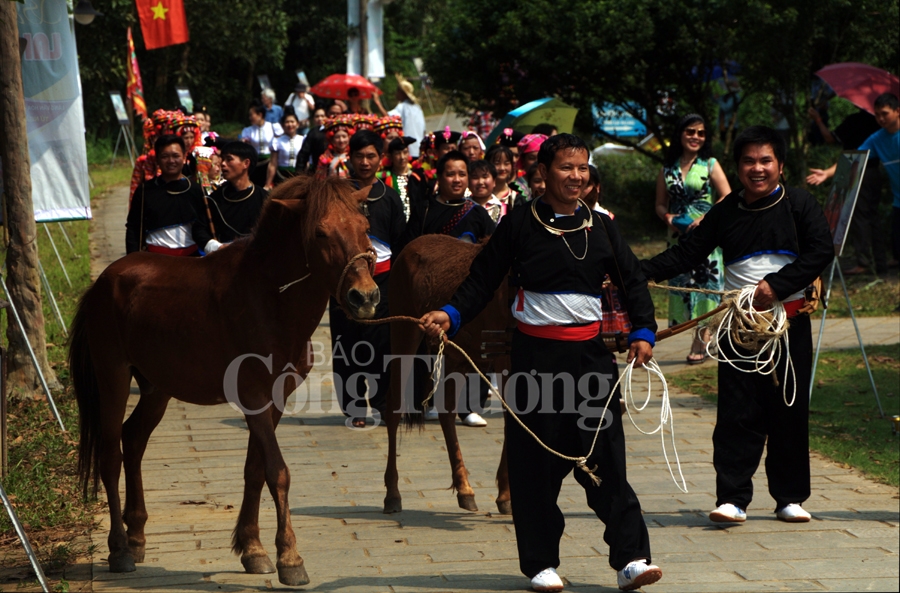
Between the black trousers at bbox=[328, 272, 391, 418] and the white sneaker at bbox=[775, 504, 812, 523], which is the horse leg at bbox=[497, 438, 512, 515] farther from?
the black trousers at bbox=[328, 272, 391, 418]

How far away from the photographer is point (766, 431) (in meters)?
6.18

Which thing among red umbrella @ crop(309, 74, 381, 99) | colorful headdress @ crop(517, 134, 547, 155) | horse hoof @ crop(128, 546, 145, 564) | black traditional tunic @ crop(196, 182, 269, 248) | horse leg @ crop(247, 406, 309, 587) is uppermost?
red umbrella @ crop(309, 74, 381, 99)

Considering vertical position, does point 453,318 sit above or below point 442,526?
above

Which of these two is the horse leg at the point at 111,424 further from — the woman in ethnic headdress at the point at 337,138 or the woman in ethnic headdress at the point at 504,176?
the woman in ethnic headdress at the point at 337,138

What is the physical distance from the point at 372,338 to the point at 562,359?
12.5 ft

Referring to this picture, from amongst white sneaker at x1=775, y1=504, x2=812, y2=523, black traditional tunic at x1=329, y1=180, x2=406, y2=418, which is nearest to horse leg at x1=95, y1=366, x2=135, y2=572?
black traditional tunic at x1=329, y1=180, x2=406, y2=418

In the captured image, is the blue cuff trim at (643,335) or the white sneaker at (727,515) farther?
the white sneaker at (727,515)

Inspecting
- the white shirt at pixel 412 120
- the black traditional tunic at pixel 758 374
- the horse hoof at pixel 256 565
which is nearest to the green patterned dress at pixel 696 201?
the black traditional tunic at pixel 758 374

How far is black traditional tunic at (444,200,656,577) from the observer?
16.4 ft

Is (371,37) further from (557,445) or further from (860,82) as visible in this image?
(557,445)

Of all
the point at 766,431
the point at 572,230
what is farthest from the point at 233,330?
the point at 766,431

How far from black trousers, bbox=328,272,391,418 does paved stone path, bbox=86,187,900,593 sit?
1.12 ft

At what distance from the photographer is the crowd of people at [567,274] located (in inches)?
197

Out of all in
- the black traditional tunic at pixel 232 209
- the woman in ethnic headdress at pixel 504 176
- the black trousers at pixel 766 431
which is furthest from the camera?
the woman in ethnic headdress at pixel 504 176
